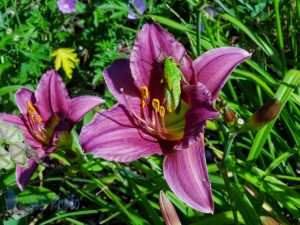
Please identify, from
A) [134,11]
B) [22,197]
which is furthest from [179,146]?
[134,11]

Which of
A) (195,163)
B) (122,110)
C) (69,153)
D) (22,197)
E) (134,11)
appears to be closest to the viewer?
(195,163)

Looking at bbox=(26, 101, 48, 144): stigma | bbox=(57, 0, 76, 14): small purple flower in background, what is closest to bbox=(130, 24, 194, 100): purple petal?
bbox=(26, 101, 48, 144): stigma

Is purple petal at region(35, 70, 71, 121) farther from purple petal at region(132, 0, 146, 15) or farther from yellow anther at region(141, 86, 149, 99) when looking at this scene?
purple petal at region(132, 0, 146, 15)

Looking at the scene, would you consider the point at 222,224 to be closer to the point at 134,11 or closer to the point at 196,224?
the point at 196,224

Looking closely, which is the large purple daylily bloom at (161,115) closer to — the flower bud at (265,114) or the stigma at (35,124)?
the flower bud at (265,114)

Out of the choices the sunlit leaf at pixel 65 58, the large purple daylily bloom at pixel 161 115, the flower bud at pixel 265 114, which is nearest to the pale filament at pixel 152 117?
the large purple daylily bloom at pixel 161 115
